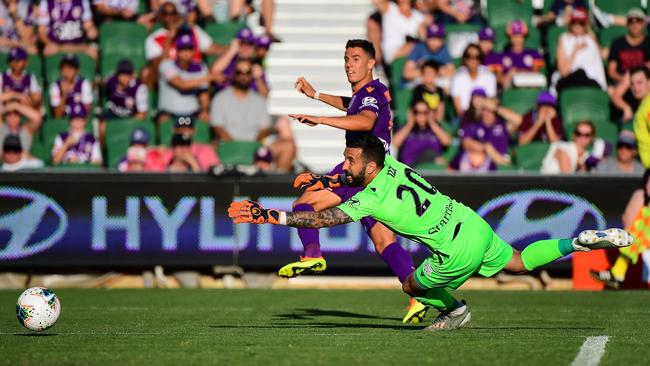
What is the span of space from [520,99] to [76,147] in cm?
628

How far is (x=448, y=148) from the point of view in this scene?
50.9 feet

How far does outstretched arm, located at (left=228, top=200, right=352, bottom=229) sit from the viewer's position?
7.68 m

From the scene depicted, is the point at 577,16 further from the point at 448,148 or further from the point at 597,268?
the point at 597,268

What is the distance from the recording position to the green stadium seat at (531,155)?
15.4 meters

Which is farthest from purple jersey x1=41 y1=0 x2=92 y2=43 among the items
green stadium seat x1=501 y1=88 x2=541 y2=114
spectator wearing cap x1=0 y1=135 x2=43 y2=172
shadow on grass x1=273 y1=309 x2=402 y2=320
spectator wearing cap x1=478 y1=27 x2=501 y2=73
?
shadow on grass x1=273 y1=309 x2=402 y2=320

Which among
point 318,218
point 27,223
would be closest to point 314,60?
point 27,223

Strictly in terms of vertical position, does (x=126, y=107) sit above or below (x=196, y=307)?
above

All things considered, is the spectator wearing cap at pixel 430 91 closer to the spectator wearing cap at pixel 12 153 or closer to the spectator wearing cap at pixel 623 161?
the spectator wearing cap at pixel 623 161

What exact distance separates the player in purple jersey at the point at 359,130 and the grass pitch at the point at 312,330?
1.64ft

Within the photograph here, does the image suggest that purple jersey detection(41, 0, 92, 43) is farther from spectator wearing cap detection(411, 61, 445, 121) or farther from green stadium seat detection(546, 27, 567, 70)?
green stadium seat detection(546, 27, 567, 70)

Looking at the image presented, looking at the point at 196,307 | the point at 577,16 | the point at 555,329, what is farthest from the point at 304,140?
the point at 555,329

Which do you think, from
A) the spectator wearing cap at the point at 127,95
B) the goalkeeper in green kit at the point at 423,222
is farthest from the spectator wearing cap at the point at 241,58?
the goalkeeper in green kit at the point at 423,222

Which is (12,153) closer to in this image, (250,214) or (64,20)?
(64,20)

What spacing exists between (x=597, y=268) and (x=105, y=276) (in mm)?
6091
